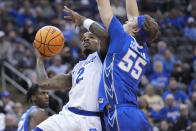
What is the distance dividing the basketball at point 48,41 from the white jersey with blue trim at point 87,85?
0.49 metres

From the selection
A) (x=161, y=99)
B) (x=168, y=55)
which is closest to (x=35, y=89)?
(x=161, y=99)

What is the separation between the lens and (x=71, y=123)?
19.8 feet

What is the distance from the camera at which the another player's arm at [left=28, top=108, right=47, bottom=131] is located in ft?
24.9

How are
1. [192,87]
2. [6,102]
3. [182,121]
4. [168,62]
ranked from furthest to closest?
[168,62] → [192,87] → [6,102] → [182,121]

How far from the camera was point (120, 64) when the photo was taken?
5.82m

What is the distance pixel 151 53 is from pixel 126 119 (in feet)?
35.2

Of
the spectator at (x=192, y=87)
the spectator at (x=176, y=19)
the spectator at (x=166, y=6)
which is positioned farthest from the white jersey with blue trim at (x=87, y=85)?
the spectator at (x=166, y=6)

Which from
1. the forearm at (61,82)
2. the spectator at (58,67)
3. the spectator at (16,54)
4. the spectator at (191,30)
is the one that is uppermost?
the forearm at (61,82)

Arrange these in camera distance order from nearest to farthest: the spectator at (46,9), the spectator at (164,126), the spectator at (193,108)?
1. the spectator at (164,126)
2. the spectator at (193,108)
3. the spectator at (46,9)

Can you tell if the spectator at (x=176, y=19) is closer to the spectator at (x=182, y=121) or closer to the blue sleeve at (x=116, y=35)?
the spectator at (x=182, y=121)

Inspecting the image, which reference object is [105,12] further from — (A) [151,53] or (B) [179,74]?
(A) [151,53]

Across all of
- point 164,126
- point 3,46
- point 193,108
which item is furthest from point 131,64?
point 3,46

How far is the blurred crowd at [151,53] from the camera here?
12711 millimetres

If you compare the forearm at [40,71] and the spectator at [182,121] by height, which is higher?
the forearm at [40,71]
